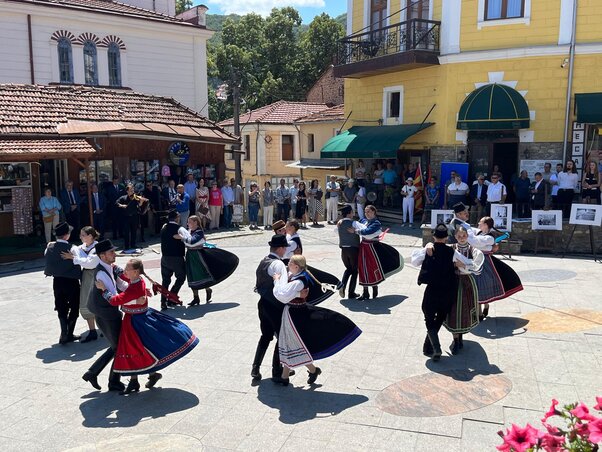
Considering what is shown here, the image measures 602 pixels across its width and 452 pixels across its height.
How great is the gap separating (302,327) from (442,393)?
5.84 ft

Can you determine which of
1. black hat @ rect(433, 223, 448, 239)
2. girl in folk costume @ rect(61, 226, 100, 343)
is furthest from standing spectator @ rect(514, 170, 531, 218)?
girl in folk costume @ rect(61, 226, 100, 343)

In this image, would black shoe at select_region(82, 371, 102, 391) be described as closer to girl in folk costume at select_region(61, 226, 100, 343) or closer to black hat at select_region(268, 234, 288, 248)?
girl in folk costume at select_region(61, 226, 100, 343)

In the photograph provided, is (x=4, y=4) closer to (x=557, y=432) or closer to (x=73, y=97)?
(x=73, y=97)

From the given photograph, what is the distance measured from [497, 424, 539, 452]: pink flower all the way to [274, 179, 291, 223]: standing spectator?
57.5 feet

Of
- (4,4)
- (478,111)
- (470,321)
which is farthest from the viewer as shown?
(4,4)

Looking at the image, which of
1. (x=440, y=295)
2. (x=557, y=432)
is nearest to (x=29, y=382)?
(x=440, y=295)

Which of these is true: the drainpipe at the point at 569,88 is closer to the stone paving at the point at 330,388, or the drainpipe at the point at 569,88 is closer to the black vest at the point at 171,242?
the stone paving at the point at 330,388

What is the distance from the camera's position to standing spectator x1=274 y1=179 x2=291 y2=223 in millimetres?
20688

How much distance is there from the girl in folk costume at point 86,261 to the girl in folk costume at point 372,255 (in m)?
4.47

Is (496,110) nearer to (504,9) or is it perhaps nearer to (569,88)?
(569,88)

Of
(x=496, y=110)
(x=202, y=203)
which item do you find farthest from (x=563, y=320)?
(x=202, y=203)

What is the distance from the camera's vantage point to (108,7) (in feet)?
97.6

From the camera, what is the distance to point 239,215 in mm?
20547

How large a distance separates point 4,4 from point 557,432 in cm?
2830
